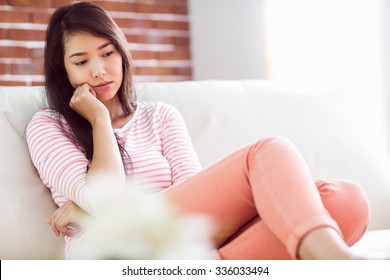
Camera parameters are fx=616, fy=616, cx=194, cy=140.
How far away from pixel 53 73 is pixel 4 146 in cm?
21

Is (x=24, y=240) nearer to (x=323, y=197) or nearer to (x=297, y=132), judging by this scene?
(x=323, y=197)

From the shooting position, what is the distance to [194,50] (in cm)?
371

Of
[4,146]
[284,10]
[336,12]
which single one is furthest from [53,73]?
[284,10]

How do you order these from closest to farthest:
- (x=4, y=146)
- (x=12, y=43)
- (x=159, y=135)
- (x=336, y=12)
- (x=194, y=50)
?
(x=4, y=146) < (x=159, y=135) < (x=336, y=12) < (x=12, y=43) < (x=194, y=50)

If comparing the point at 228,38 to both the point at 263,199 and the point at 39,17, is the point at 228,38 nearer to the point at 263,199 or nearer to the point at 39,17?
the point at 39,17

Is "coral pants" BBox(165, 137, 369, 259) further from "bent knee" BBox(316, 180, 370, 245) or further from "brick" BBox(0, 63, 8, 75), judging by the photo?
"brick" BBox(0, 63, 8, 75)

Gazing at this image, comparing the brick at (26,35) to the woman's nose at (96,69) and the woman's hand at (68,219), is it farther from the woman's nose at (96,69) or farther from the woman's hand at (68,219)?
the woman's hand at (68,219)

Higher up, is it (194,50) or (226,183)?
(226,183)

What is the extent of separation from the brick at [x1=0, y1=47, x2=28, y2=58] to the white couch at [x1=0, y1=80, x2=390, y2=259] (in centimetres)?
184

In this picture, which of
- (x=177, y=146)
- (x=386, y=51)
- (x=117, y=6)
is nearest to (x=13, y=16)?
(x=117, y=6)

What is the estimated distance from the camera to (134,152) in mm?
1396

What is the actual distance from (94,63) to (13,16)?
208cm

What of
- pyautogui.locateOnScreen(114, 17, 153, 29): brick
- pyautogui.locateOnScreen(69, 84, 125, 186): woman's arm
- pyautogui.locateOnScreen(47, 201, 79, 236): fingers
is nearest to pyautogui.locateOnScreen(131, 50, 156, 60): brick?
pyautogui.locateOnScreen(114, 17, 153, 29): brick

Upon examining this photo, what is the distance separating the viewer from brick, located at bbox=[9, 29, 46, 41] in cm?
330
